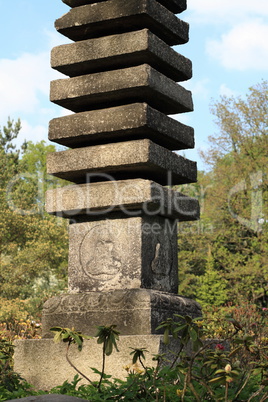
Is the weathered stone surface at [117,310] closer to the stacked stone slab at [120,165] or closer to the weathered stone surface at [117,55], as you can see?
the stacked stone slab at [120,165]

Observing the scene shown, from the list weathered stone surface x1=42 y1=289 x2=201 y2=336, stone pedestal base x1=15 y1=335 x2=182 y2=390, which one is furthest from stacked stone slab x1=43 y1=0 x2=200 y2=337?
stone pedestal base x1=15 y1=335 x2=182 y2=390

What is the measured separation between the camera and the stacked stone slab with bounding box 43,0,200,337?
20.4 ft

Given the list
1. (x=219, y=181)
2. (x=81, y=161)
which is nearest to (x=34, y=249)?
(x=219, y=181)

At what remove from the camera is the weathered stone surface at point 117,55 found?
6.55m

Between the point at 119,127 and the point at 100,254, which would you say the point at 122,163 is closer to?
the point at 119,127

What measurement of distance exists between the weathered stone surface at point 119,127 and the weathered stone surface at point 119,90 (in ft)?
0.71

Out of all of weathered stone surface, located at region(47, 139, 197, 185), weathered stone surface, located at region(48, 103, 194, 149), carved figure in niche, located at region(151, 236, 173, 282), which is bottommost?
carved figure in niche, located at region(151, 236, 173, 282)

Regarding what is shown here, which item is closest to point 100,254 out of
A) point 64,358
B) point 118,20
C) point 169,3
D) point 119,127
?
point 64,358

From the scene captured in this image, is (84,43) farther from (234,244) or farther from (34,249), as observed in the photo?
(234,244)

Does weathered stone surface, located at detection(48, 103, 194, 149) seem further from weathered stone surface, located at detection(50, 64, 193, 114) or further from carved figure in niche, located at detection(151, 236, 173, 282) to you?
carved figure in niche, located at detection(151, 236, 173, 282)

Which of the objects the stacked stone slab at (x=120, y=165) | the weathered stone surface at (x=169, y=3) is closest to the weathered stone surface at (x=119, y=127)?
the stacked stone slab at (x=120, y=165)

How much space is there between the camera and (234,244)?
27.6 m

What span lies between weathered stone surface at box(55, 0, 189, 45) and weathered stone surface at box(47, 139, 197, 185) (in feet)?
4.99

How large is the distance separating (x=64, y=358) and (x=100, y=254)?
121 cm
